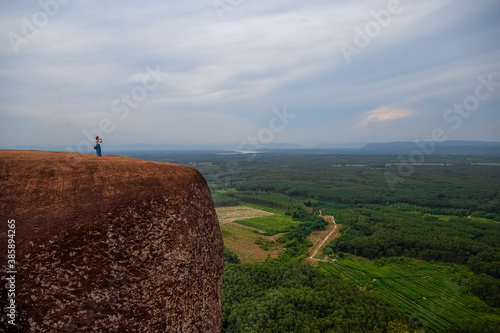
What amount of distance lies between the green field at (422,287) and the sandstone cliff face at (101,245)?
1212 inches

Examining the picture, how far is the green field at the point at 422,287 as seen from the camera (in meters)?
30.2

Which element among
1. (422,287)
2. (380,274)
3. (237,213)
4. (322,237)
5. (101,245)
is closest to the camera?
(101,245)

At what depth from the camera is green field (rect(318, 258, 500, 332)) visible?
3022 centimetres

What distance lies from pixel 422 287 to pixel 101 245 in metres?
40.8

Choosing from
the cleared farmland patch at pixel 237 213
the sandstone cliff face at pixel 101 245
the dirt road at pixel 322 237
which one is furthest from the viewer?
the cleared farmland patch at pixel 237 213

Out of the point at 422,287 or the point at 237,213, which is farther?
the point at 237,213

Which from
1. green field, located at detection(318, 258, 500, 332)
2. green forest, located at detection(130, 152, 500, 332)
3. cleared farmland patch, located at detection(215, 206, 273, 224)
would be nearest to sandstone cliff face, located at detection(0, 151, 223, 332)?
green forest, located at detection(130, 152, 500, 332)

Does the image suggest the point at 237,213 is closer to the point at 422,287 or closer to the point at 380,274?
the point at 380,274

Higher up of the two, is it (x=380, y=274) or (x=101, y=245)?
(x=101, y=245)

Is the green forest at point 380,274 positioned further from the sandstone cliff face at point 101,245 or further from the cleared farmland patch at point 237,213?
the sandstone cliff face at point 101,245

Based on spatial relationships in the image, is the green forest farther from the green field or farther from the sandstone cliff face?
the sandstone cliff face

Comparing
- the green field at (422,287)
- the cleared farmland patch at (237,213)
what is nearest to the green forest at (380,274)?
the green field at (422,287)

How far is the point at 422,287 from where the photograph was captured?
3600 cm

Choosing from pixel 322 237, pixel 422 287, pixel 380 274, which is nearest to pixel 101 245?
pixel 422 287
